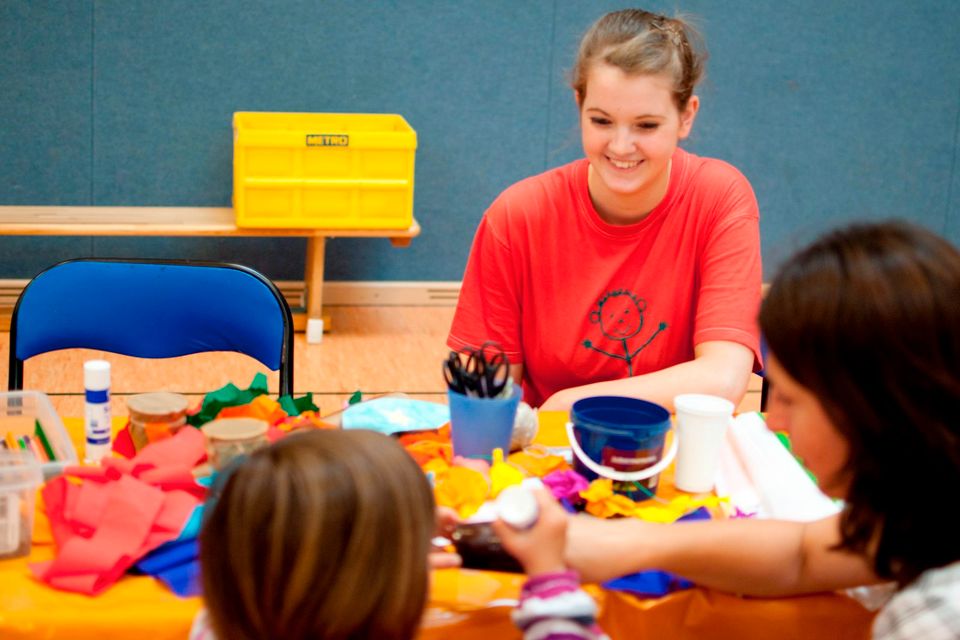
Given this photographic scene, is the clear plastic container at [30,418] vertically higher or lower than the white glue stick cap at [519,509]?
lower

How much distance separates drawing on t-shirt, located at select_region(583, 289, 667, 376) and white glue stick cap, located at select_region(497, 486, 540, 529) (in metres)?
0.86

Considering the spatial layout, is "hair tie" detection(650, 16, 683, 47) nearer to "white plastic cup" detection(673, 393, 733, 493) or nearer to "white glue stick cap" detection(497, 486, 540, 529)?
"white plastic cup" detection(673, 393, 733, 493)

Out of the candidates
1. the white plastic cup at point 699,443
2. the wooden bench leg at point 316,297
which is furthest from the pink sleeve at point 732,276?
the wooden bench leg at point 316,297

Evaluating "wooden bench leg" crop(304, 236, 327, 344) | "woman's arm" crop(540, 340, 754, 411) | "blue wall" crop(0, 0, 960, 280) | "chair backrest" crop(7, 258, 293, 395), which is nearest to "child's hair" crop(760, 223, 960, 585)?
"woman's arm" crop(540, 340, 754, 411)

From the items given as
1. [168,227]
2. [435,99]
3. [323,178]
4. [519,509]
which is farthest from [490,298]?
[435,99]

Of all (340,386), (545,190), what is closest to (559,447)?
(545,190)

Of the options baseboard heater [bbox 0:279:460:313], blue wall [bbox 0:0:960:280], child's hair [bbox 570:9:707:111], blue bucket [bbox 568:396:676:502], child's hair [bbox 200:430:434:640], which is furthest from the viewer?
baseboard heater [bbox 0:279:460:313]

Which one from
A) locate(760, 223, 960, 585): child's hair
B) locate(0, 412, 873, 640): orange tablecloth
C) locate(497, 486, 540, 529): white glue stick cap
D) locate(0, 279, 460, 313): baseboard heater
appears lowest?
locate(0, 279, 460, 313): baseboard heater

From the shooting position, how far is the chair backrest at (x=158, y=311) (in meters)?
1.92

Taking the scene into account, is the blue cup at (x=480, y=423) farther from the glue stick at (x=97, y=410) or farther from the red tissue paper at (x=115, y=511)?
the glue stick at (x=97, y=410)

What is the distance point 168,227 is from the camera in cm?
378

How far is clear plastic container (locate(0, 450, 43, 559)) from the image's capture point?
117 cm

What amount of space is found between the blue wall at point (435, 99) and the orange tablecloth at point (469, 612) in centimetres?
311

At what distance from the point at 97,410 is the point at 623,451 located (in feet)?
2.21
